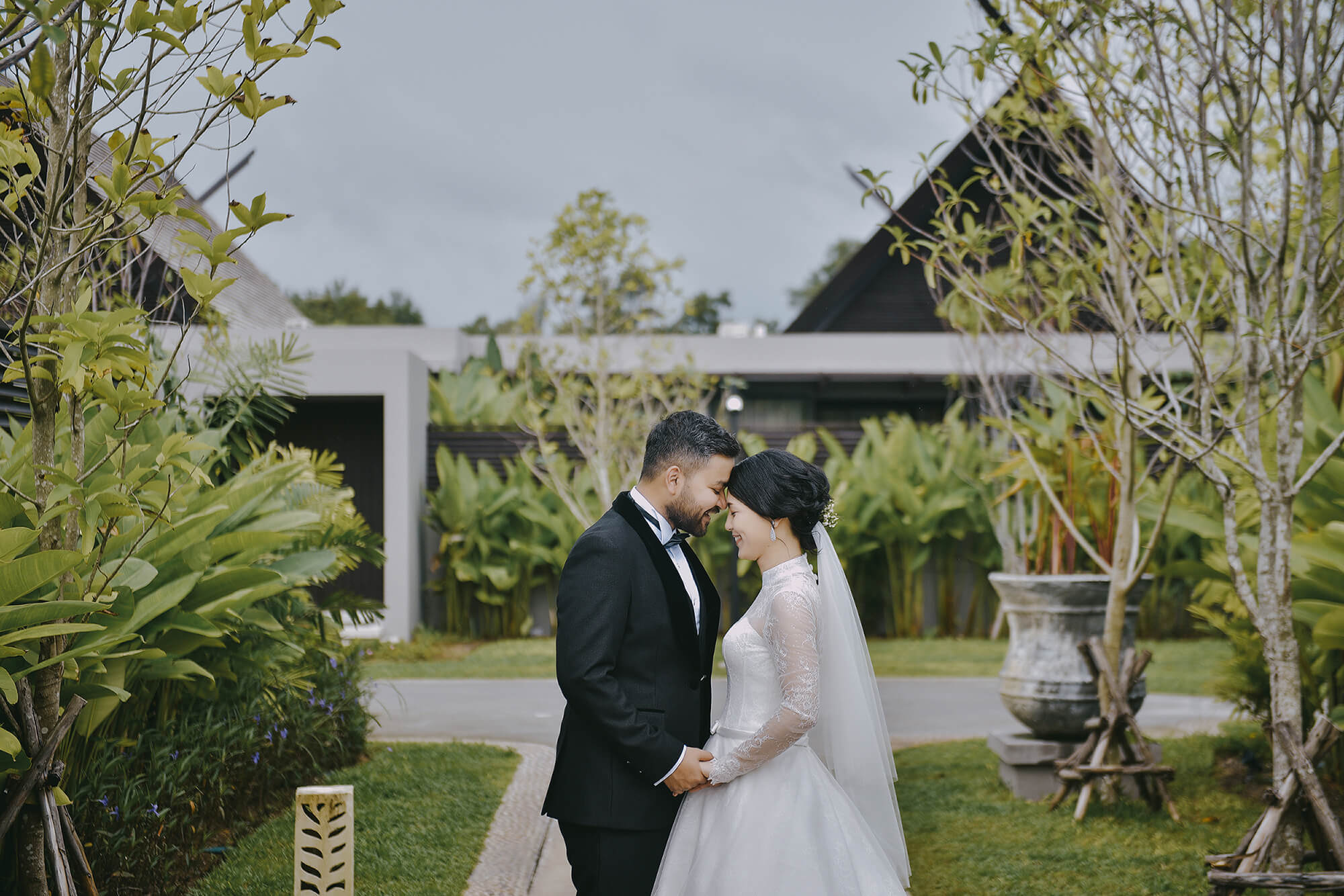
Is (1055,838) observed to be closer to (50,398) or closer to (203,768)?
(203,768)

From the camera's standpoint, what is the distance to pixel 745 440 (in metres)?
12.9

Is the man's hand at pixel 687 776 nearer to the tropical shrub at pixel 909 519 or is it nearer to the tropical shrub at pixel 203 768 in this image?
the tropical shrub at pixel 203 768

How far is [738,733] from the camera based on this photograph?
10.1 ft

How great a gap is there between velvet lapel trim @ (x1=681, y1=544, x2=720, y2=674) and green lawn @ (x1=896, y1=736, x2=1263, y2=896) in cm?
207

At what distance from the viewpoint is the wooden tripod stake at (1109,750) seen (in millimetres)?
5441

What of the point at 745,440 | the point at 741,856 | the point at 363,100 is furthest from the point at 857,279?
the point at 363,100

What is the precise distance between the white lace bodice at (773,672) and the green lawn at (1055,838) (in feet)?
6.67

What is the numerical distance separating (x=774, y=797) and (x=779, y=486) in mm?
866

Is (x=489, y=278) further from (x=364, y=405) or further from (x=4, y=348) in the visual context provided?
(x=4, y=348)

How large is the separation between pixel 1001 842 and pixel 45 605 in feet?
14.0

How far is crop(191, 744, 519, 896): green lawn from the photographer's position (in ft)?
14.5

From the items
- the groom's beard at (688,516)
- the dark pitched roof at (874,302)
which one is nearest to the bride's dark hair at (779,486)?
the groom's beard at (688,516)

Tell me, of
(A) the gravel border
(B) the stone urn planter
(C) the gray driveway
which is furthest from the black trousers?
(C) the gray driveway

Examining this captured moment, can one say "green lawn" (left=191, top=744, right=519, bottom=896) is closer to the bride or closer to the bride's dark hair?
the bride
